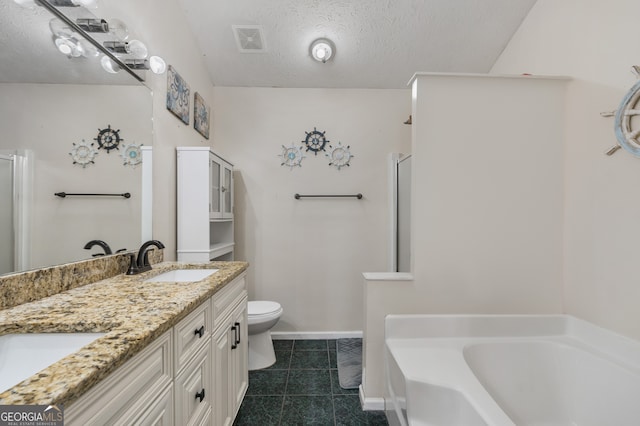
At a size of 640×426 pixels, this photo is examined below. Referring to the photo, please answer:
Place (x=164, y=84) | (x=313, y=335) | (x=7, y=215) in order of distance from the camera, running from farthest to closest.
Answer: (x=313, y=335), (x=164, y=84), (x=7, y=215)

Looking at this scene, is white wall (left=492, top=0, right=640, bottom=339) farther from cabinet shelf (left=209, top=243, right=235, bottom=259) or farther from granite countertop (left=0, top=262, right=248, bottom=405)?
cabinet shelf (left=209, top=243, right=235, bottom=259)

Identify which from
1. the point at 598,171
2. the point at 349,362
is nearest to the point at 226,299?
the point at 349,362

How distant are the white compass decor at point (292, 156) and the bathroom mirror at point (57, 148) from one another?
1338 mm

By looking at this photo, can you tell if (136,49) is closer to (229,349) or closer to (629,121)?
(229,349)

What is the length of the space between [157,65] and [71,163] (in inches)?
34.7

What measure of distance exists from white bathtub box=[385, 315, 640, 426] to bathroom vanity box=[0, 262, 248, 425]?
0.85 meters

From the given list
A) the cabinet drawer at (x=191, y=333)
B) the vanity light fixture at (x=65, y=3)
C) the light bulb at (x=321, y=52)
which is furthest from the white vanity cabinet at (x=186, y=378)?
the light bulb at (x=321, y=52)

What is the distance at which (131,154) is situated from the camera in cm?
147

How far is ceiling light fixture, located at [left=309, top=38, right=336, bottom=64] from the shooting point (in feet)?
7.57

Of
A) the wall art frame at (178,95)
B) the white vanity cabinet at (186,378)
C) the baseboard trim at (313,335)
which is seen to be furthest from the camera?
the baseboard trim at (313,335)

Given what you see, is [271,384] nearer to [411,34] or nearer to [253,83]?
[253,83]

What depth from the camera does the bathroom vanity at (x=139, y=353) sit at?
0.54 m

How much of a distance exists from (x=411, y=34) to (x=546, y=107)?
3.84 ft

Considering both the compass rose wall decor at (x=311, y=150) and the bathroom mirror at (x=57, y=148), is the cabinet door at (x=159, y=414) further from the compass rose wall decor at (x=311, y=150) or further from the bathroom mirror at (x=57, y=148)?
the compass rose wall decor at (x=311, y=150)
